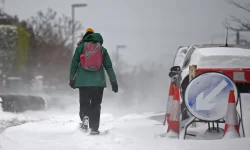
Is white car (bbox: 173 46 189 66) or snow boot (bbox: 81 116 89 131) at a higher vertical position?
white car (bbox: 173 46 189 66)

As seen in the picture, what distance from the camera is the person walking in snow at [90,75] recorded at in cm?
732

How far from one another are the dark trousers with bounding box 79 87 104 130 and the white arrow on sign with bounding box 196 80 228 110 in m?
1.56

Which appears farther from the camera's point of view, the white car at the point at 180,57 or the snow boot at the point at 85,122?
the white car at the point at 180,57

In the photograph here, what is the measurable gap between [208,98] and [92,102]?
1825 millimetres

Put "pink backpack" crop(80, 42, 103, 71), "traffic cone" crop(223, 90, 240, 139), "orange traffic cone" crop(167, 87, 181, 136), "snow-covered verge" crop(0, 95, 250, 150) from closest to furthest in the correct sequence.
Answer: "snow-covered verge" crop(0, 95, 250, 150), "traffic cone" crop(223, 90, 240, 139), "orange traffic cone" crop(167, 87, 181, 136), "pink backpack" crop(80, 42, 103, 71)

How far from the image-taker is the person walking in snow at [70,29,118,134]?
24.0 feet

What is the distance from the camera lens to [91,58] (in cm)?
731

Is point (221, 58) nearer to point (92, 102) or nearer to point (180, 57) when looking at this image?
point (92, 102)

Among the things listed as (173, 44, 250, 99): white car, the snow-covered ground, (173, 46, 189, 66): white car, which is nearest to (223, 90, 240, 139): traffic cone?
the snow-covered ground

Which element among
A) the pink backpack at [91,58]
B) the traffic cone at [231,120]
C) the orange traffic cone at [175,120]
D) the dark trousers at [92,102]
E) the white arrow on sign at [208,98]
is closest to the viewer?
the traffic cone at [231,120]

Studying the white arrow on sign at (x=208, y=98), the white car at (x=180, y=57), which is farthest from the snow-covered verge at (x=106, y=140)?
the white car at (x=180, y=57)

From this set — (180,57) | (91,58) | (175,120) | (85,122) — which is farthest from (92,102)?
(180,57)

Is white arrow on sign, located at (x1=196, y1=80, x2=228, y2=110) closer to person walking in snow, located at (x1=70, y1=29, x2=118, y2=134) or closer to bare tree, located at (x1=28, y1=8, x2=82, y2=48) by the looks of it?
person walking in snow, located at (x1=70, y1=29, x2=118, y2=134)

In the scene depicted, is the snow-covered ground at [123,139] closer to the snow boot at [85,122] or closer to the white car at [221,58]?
the white car at [221,58]
